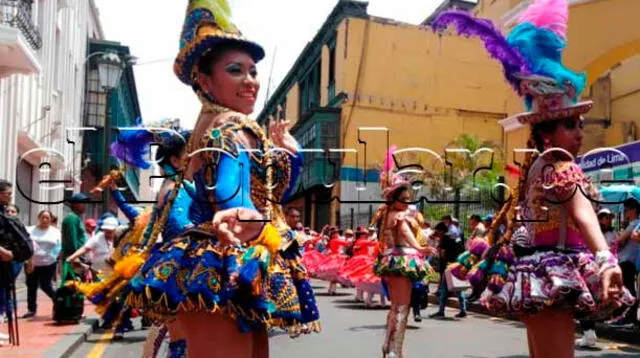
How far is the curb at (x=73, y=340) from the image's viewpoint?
26.8 ft

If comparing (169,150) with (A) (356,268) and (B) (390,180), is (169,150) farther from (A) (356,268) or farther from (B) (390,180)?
(A) (356,268)

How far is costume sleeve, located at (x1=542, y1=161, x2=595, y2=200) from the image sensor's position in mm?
3879

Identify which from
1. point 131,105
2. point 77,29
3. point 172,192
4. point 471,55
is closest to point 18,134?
point 77,29

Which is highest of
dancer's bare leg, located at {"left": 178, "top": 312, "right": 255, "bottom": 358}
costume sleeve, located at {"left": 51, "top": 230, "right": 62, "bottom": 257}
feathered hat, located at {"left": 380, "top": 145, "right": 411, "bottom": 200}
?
feathered hat, located at {"left": 380, "top": 145, "right": 411, "bottom": 200}

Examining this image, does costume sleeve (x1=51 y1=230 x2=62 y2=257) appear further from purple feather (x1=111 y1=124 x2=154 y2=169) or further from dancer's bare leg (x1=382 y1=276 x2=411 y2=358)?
purple feather (x1=111 y1=124 x2=154 y2=169)

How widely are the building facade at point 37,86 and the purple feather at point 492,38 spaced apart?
6.13 m

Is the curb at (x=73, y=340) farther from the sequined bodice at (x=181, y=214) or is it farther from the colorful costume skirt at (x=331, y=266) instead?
the colorful costume skirt at (x=331, y=266)

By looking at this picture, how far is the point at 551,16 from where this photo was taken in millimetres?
4438

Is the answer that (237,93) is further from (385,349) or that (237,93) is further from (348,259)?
(348,259)

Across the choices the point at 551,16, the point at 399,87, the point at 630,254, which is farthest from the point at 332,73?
the point at 551,16

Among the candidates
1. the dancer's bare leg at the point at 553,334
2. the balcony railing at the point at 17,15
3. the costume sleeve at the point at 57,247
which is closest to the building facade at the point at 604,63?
the dancer's bare leg at the point at 553,334

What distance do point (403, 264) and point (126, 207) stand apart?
11.5ft

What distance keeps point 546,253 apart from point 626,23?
1559 cm

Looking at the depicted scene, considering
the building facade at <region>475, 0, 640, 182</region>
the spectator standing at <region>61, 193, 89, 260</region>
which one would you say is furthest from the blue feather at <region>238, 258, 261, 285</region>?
the spectator standing at <region>61, 193, 89, 260</region>
